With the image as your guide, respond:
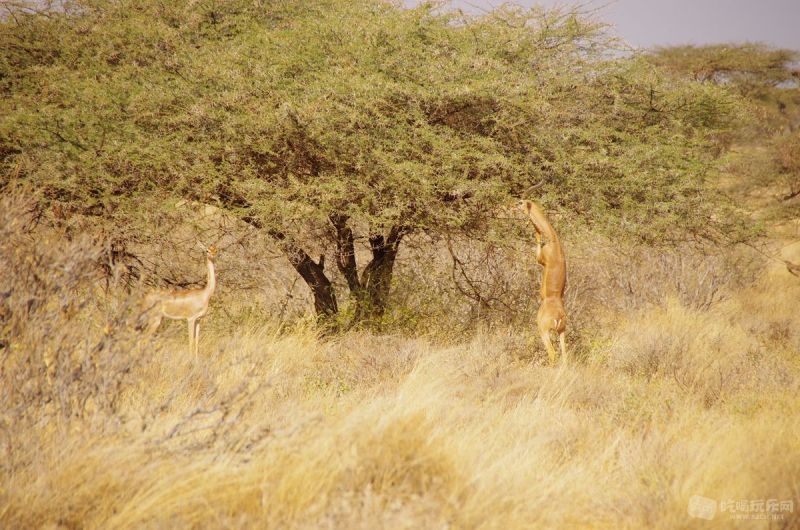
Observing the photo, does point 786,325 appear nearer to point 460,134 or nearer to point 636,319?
point 636,319

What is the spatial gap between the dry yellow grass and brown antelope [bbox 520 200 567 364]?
42cm

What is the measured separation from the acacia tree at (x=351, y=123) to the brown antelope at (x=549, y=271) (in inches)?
25.4

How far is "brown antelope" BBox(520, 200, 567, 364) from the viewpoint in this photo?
18.3 ft

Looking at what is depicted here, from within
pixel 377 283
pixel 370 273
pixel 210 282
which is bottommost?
pixel 377 283

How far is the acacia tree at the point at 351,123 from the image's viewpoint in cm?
609

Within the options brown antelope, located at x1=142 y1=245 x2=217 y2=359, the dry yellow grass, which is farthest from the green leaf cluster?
the dry yellow grass

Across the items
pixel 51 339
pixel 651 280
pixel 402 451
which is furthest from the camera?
pixel 651 280

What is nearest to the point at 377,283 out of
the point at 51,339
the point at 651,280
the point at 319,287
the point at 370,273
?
the point at 370,273

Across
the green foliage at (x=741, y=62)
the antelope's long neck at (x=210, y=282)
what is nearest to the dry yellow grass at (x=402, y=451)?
the antelope's long neck at (x=210, y=282)

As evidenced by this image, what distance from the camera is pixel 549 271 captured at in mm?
5625

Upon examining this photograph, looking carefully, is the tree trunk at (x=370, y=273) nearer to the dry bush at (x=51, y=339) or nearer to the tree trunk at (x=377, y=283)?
the tree trunk at (x=377, y=283)

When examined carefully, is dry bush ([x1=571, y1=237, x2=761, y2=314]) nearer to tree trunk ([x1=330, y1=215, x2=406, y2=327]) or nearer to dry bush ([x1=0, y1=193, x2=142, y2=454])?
tree trunk ([x1=330, y1=215, x2=406, y2=327])

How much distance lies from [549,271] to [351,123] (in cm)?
226

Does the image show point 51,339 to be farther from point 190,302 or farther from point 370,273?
point 370,273
